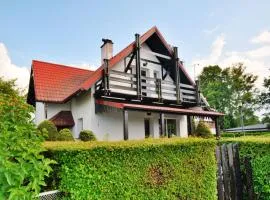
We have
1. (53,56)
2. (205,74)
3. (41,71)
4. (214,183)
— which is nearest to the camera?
(214,183)

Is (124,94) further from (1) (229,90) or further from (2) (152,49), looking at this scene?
(1) (229,90)

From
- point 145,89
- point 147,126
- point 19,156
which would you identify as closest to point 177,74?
point 145,89

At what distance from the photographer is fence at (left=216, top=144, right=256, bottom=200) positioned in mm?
7208

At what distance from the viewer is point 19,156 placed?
367cm

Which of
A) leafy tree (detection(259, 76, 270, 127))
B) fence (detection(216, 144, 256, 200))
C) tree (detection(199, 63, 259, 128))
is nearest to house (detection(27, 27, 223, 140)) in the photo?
fence (detection(216, 144, 256, 200))

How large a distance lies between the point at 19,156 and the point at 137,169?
240 cm

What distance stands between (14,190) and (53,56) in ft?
80.3

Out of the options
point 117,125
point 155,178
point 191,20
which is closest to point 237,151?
point 155,178

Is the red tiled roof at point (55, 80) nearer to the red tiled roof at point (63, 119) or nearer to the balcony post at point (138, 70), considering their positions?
the red tiled roof at point (63, 119)

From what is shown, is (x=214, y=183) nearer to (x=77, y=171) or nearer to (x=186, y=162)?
(x=186, y=162)

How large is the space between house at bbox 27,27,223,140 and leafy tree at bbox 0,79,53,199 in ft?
34.1

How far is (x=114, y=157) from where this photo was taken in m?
5.18

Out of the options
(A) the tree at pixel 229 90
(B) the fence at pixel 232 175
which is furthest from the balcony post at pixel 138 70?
(A) the tree at pixel 229 90

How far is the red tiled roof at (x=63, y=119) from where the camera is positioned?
1818cm
